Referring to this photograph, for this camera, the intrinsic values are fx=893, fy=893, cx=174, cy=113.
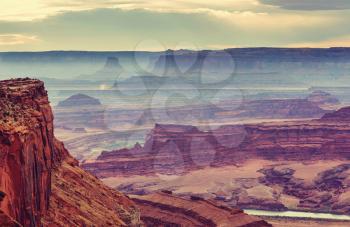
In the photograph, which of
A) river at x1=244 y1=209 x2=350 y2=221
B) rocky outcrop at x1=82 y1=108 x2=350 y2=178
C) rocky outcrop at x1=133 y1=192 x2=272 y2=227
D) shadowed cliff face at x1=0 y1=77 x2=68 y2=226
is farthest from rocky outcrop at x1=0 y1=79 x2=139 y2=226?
rocky outcrop at x1=82 y1=108 x2=350 y2=178

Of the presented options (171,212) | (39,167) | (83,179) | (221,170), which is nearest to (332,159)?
(221,170)

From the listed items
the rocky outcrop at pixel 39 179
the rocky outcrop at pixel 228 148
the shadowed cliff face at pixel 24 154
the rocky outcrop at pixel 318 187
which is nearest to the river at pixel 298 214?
the rocky outcrop at pixel 318 187

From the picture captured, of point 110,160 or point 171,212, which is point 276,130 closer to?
point 110,160

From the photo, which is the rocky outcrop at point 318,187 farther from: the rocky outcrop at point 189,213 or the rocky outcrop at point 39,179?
the rocky outcrop at point 39,179

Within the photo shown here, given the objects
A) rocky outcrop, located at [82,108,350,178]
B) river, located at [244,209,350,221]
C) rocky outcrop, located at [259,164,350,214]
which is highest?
rocky outcrop, located at [82,108,350,178]

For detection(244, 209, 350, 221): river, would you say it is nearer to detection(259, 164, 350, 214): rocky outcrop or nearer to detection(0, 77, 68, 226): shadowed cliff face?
detection(259, 164, 350, 214): rocky outcrop

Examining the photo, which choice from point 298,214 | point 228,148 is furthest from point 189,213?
point 228,148

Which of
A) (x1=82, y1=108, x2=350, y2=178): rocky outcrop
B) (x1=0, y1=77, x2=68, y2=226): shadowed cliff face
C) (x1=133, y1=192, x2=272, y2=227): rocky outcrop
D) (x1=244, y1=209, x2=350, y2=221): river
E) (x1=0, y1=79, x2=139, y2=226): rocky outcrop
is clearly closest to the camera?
(x1=0, y1=77, x2=68, y2=226): shadowed cliff face
